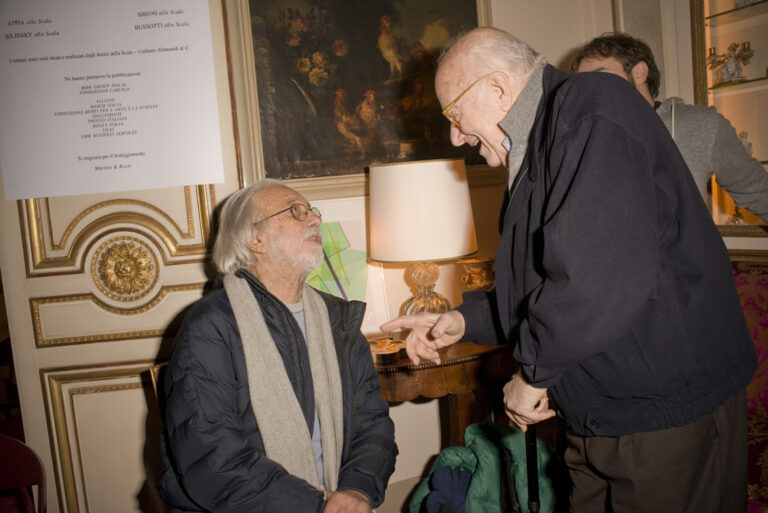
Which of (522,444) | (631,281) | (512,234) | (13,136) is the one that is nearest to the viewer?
(631,281)

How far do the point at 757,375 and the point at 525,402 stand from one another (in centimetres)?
153

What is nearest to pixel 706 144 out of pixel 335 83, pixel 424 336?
pixel 424 336

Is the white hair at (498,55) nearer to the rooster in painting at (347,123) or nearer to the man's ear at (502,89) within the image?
the man's ear at (502,89)

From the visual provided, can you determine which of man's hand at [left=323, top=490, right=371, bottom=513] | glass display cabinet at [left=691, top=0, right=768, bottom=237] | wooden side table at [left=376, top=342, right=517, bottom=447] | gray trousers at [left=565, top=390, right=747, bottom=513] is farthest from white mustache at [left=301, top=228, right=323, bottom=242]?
glass display cabinet at [left=691, top=0, right=768, bottom=237]

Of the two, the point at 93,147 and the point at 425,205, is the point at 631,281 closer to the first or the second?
the point at 425,205

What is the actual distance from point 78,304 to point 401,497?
5.93 ft

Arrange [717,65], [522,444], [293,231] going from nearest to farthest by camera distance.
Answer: [293,231], [522,444], [717,65]

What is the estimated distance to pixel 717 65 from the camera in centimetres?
285

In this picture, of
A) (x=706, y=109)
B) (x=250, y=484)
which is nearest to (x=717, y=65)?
(x=706, y=109)

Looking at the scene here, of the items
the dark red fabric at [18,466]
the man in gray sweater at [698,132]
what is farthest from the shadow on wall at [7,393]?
the man in gray sweater at [698,132]


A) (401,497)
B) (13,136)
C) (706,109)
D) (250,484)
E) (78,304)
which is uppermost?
(13,136)

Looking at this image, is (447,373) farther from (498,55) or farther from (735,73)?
(735,73)

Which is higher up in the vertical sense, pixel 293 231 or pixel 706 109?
pixel 706 109

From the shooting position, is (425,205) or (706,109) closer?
(706,109)
